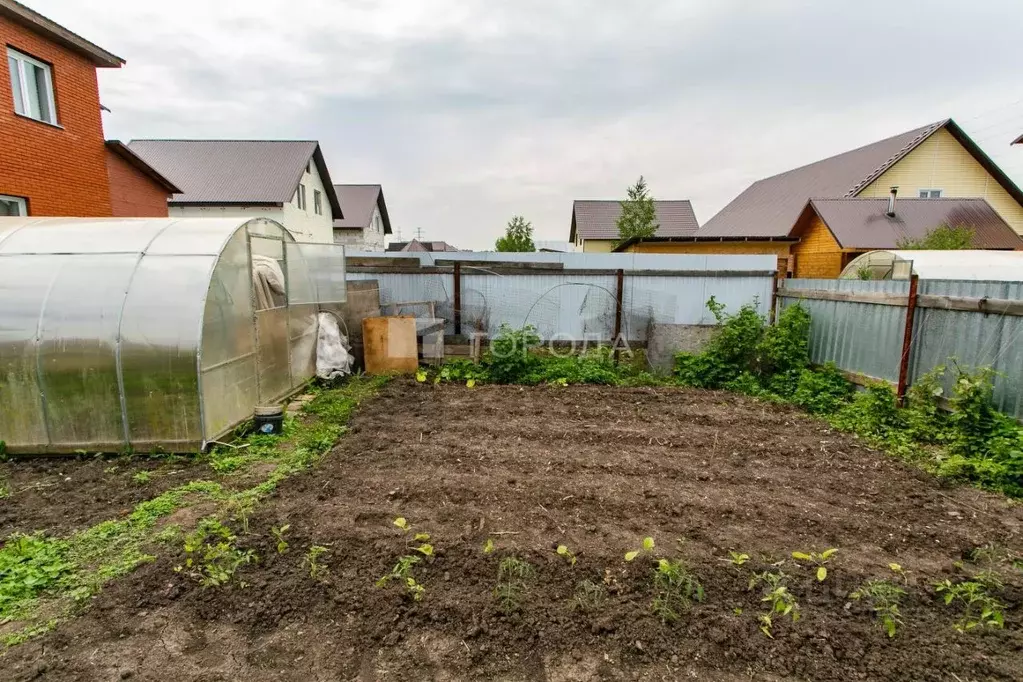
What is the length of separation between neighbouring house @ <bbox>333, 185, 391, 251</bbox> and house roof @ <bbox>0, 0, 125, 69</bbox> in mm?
19294

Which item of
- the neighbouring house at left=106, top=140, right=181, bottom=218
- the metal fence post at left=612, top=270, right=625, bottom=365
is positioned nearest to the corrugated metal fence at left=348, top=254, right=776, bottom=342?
the metal fence post at left=612, top=270, right=625, bottom=365

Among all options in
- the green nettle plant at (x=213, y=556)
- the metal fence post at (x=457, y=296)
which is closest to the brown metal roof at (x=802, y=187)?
the metal fence post at (x=457, y=296)

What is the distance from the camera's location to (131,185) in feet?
39.0

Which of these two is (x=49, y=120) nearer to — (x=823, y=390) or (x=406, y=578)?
(x=406, y=578)

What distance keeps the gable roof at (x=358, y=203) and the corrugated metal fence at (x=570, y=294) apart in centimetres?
2410

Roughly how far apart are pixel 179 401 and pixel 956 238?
54.2 feet

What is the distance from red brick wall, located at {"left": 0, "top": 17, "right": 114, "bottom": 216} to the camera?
818 centimetres

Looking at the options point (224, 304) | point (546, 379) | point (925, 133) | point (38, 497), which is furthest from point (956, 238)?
point (38, 497)

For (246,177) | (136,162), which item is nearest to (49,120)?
(136,162)

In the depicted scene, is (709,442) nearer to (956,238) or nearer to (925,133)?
(956,238)

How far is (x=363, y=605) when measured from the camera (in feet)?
8.68

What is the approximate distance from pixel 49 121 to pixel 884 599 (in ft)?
44.3

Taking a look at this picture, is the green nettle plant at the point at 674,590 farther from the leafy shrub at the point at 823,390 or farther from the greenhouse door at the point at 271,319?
the greenhouse door at the point at 271,319

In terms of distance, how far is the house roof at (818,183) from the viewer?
1830 cm
